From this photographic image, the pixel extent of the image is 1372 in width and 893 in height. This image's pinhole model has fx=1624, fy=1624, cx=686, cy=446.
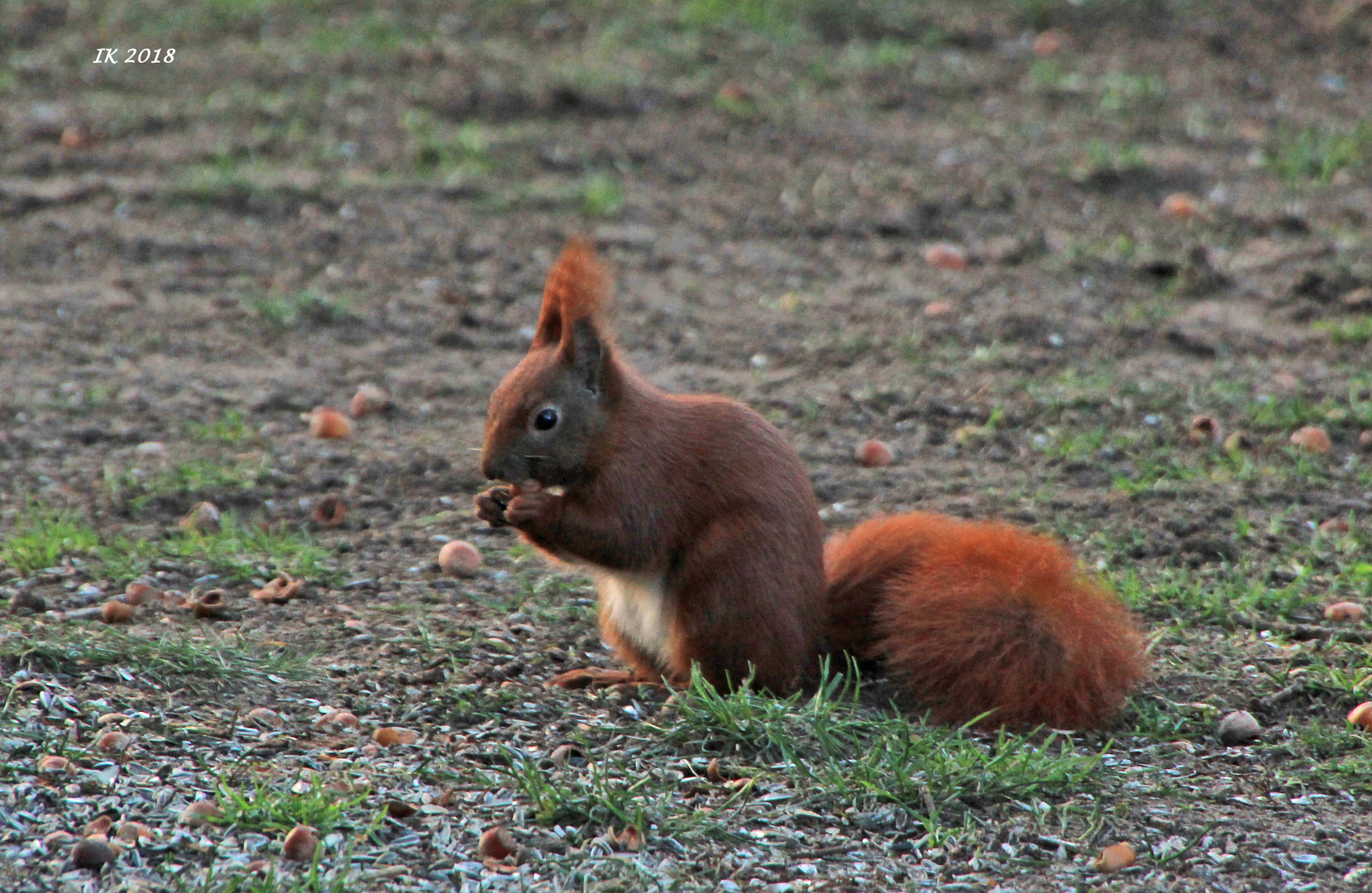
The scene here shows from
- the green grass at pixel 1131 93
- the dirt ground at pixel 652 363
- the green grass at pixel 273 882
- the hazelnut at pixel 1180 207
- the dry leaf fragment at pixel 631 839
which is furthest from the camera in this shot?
the green grass at pixel 1131 93

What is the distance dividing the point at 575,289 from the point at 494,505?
1.35 feet

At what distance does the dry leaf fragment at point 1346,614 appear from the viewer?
3.32 m

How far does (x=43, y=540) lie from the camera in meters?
3.55

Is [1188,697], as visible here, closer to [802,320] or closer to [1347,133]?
[802,320]

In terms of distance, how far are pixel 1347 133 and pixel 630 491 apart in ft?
15.3

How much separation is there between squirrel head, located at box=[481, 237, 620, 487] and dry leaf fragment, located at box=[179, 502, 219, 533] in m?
1.15

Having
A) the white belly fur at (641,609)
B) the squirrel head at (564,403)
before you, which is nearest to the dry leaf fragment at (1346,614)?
the white belly fur at (641,609)

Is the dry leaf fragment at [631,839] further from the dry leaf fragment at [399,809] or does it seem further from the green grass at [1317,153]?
the green grass at [1317,153]

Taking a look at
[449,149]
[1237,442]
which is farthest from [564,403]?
[449,149]

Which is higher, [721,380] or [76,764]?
[721,380]

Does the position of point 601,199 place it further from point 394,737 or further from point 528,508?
point 394,737

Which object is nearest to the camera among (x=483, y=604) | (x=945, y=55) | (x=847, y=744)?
(x=847, y=744)

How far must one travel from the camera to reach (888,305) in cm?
526

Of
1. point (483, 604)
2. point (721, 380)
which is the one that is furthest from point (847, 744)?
point (721, 380)
